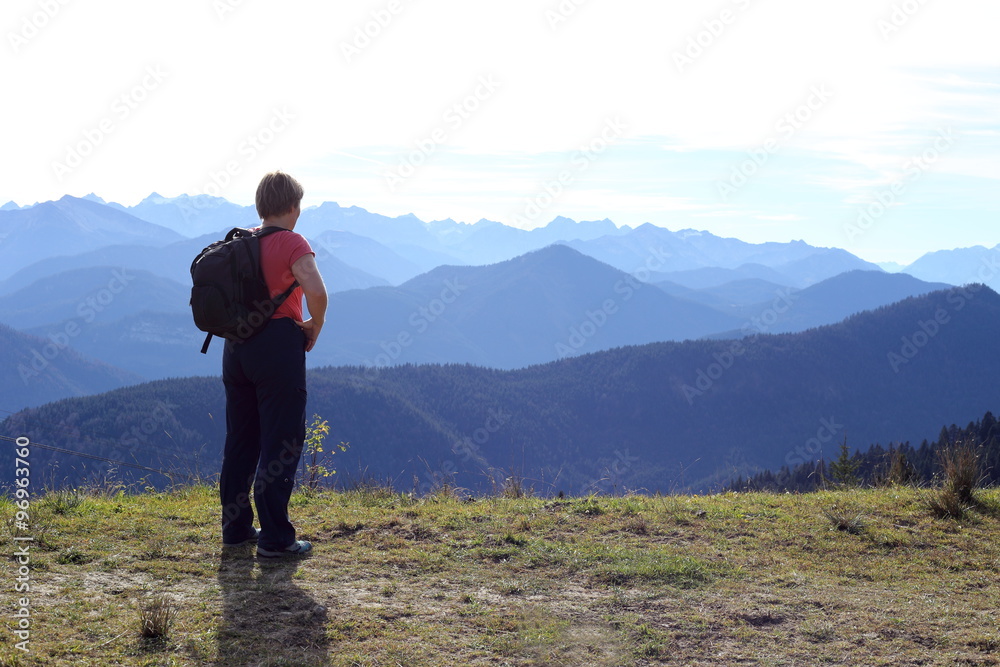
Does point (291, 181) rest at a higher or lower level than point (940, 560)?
higher

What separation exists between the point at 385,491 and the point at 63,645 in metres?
4.23

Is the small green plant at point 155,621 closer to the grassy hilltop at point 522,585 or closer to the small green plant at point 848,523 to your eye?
the grassy hilltop at point 522,585

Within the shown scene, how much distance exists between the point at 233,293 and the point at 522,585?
267 cm

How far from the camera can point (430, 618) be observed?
13.1ft

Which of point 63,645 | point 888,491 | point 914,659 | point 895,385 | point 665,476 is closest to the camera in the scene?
point 63,645

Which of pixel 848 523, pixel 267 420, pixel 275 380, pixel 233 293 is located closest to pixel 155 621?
Result: pixel 267 420

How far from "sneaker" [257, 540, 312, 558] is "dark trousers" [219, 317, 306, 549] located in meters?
0.03

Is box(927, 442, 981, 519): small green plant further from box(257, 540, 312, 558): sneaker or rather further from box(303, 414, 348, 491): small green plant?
box(303, 414, 348, 491): small green plant

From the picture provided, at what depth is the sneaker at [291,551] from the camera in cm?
490

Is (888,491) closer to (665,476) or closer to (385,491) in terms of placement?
(385,491)

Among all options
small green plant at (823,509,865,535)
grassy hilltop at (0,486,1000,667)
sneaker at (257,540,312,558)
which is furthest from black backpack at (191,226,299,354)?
small green plant at (823,509,865,535)

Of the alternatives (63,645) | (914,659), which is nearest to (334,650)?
(63,645)

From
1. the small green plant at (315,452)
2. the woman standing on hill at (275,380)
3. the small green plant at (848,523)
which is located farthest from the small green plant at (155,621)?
the small green plant at (848,523)

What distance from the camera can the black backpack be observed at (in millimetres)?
4566
